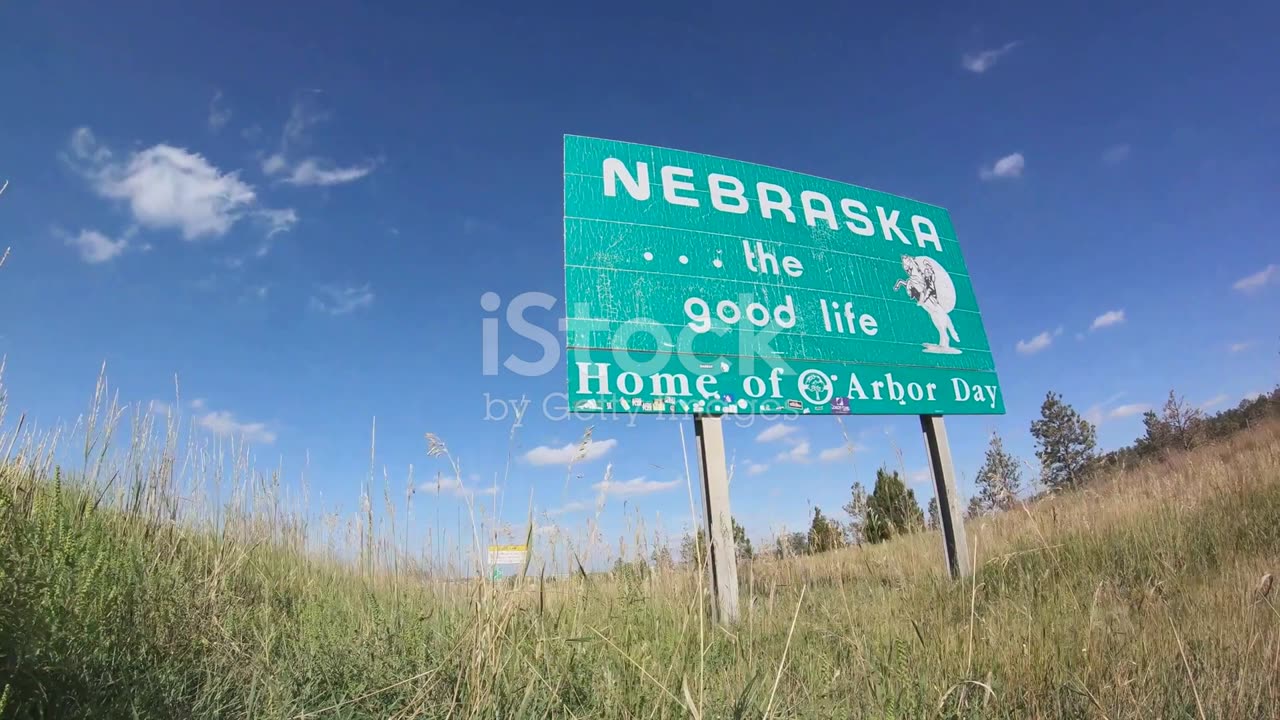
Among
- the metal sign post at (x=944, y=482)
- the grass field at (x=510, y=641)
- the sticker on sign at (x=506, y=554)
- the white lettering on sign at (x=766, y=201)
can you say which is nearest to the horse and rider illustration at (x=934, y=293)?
the white lettering on sign at (x=766, y=201)

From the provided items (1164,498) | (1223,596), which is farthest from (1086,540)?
(1223,596)

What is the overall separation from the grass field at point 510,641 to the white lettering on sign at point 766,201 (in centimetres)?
325

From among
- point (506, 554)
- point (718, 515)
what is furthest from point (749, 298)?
point (506, 554)

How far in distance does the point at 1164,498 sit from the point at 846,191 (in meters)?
4.47

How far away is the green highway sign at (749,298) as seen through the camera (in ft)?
15.5

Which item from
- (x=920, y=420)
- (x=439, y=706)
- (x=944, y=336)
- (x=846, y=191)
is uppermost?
(x=846, y=191)

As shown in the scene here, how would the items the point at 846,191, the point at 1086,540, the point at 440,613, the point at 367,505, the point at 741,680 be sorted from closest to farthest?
the point at 741,680 < the point at 440,613 < the point at 367,505 < the point at 1086,540 < the point at 846,191

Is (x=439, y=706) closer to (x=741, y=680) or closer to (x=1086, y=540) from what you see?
(x=741, y=680)

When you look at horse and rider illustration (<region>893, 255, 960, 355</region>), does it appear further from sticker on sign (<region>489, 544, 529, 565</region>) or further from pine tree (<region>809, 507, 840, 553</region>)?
sticker on sign (<region>489, 544, 529, 565</region>)

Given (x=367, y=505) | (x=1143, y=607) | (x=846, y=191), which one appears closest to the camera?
(x=1143, y=607)

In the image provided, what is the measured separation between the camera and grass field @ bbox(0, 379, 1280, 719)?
6.29 ft

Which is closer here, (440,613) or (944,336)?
(440,613)

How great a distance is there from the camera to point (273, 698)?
2.04 metres

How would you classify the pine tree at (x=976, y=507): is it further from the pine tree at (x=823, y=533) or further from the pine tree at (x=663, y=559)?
the pine tree at (x=663, y=559)
